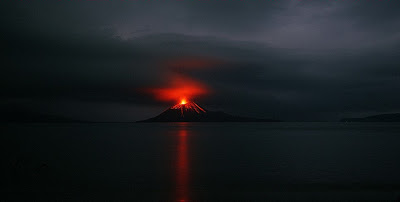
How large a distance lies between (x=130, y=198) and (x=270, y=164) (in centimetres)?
2686

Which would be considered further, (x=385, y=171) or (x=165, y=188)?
(x=385, y=171)

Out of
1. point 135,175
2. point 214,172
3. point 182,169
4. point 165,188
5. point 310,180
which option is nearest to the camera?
point 165,188

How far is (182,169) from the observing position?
4362 centimetres

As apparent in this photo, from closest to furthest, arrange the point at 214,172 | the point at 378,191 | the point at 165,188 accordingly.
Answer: the point at 378,191, the point at 165,188, the point at 214,172

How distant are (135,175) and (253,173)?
46.6ft

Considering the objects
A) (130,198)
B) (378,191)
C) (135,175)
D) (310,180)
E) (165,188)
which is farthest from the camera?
(135,175)

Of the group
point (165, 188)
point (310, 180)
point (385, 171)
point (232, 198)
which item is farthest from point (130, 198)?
point (385, 171)

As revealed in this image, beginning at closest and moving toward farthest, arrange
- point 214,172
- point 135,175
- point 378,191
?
point 378,191 < point 135,175 < point 214,172

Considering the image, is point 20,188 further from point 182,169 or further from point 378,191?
point 378,191

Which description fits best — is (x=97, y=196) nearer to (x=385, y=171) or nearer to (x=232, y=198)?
(x=232, y=198)

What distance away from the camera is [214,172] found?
132 feet

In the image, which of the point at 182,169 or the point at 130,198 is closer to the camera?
the point at 130,198

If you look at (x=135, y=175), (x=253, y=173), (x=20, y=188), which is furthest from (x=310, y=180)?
(x=20, y=188)

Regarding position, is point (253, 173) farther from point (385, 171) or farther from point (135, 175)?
point (385, 171)
